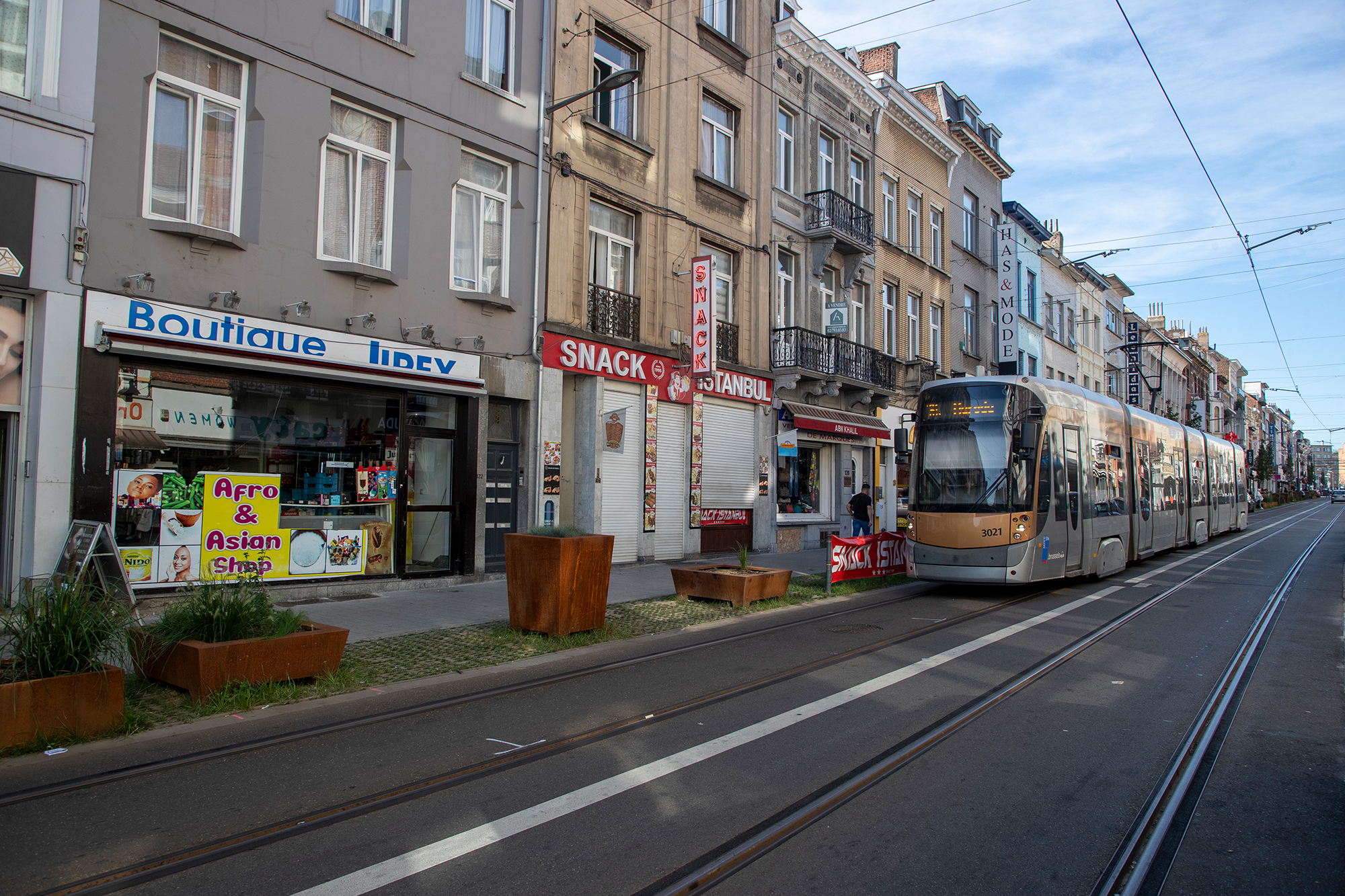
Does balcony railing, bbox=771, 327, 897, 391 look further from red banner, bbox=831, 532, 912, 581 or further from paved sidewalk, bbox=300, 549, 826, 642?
paved sidewalk, bbox=300, 549, 826, 642

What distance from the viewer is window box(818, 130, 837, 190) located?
75.4ft

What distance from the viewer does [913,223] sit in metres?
28.0

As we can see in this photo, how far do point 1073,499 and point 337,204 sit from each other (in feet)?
38.0

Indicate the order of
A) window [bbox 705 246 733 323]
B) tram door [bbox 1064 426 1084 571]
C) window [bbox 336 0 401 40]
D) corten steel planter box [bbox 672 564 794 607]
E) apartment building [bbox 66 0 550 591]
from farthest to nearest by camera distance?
window [bbox 705 246 733 323] < tram door [bbox 1064 426 1084 571] < window [bbox 336 0 401 40] < corten steel planter box [bbox 672 564 794 607] < apartment building [bbox 66 0 550 591]

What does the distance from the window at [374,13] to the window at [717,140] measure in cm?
780

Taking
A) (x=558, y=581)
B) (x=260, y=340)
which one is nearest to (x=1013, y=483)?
(x=558, y=581)

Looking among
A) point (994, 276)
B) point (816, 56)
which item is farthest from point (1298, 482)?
point (816, 56)

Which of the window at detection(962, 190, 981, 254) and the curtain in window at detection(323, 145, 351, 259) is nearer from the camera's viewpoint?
the curtain in window at detection(323, 145, 351, 259)

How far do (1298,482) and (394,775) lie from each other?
14658 centimetres

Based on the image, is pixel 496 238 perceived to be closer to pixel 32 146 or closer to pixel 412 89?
pixel 412 89

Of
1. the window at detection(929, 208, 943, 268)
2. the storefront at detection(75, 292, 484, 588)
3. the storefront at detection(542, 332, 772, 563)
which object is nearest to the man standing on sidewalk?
the storefront at detection(542, 332, 772, 563)

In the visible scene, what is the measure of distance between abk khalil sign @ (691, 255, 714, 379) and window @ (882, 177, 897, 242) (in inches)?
416

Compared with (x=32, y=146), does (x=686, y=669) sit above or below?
below

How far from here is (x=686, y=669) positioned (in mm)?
7547
